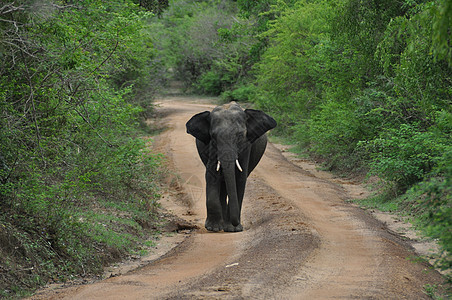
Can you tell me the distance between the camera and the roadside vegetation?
7.29 metres

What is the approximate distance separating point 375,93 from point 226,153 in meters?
7.18

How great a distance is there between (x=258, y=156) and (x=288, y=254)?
19.1 ft

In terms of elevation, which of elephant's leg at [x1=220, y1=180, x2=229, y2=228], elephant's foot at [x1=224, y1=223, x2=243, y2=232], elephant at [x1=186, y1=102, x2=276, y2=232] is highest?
elephant at [x1=186, y1=102, x2=276, y2=232]

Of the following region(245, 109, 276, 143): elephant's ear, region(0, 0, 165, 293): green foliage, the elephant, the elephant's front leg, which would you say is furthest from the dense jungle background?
region(245, 109, 276, 143): elephant's ear

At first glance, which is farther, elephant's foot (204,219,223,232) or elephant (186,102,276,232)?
elephant's foot (204,219,223,232)

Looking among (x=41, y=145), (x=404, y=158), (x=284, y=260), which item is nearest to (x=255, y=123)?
(x=404, y=158)

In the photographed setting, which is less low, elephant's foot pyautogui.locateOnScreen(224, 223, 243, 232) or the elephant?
the elephant

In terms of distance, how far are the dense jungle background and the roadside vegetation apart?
0.05 m

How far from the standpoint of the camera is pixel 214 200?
1250cm

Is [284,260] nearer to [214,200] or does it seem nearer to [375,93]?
[214,200]

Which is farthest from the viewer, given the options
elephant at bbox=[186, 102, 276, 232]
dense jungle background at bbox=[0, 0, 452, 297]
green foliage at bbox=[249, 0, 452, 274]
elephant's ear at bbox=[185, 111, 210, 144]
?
elephant's ear at bbox=[185, 111, 210, 144]

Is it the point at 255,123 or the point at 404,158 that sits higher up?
the point at 255,123

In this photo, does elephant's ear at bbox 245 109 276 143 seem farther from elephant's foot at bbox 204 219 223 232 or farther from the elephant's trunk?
elephant's foot at bbox 204 219 223 232

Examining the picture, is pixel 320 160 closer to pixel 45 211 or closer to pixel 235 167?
pixel 235 167
